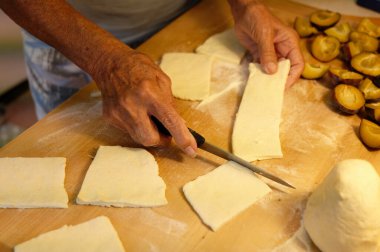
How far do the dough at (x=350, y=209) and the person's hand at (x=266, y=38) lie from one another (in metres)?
0.64

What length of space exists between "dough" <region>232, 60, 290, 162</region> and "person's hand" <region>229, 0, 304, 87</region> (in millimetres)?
39

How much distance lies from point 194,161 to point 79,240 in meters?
0.44

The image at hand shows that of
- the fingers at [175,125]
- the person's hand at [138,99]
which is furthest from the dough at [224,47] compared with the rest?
the fingers at [175,125]

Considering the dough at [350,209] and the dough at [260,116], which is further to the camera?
the dough at [260,116]

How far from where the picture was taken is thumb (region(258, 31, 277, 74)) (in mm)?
1677

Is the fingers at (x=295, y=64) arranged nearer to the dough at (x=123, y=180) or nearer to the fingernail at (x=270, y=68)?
the fingernail at (x=270, y=68)

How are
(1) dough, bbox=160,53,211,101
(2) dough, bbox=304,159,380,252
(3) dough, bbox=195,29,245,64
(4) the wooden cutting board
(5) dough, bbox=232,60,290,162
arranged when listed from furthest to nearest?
(3) dough, bbox=195,29,245,64
(1) dough, bbox=160,53,211,101
(5) dough, bbox=232,60,290,162
(4) the wooden cutting board
(2) dough, bbox=304,159,380,252

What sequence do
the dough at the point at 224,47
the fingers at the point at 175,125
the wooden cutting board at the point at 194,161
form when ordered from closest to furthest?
1. the wooden cutting board at the point at 194,161
2. the fingers at the point at 175,125
3. the dough at the point at 224,47

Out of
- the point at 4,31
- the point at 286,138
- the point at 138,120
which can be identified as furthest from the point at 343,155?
the point at 4,31

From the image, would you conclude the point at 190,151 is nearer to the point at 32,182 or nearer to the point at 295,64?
the point at 32,182

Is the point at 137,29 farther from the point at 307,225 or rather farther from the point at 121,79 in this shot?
the point at 307,225

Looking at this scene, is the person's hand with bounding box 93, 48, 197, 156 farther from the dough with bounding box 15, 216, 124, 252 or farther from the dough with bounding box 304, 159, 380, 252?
the dough with bounding box 304, 159, 380, 252

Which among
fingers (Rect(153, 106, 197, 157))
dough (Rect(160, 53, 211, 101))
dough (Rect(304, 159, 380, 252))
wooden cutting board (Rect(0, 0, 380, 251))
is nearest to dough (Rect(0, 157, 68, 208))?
wooden cutting board (Rect(0, 0, 380, 251))

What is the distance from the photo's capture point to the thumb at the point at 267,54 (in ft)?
5.50
